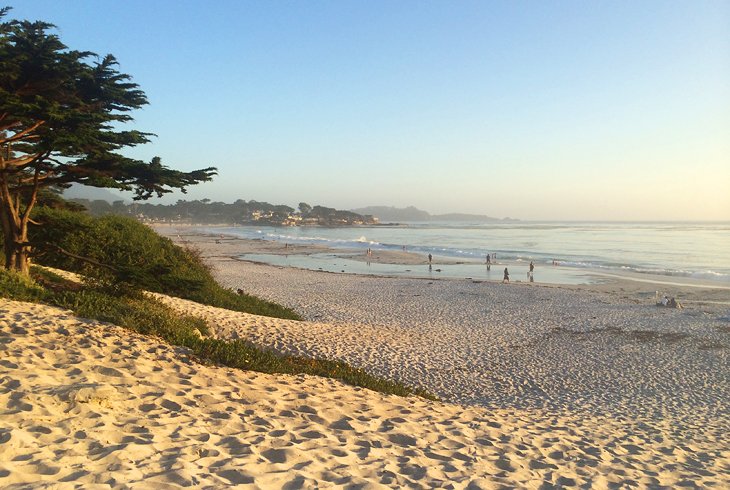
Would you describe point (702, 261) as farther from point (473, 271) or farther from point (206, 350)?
point (206, 350)

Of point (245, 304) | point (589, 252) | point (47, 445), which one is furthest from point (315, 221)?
point (47, 445)

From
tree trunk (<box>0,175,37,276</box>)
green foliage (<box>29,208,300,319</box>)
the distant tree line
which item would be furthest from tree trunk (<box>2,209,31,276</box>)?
the distant tree line

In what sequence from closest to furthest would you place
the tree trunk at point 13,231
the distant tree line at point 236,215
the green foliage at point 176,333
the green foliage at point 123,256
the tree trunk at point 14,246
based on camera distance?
the green foliage at point 176,333 < the green foliage at point 123,256 < the tree trunk at point 13,231 < the tree trunk at point 14,246 < the distant tree line at point 236,215

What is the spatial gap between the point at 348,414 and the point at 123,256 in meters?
12.1

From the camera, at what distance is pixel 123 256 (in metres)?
15.2

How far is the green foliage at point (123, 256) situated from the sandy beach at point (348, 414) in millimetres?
1757

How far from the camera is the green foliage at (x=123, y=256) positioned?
9.56 metres

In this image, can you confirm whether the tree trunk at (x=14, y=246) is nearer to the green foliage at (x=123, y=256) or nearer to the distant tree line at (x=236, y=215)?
the green foliage at (x=123, y=256)

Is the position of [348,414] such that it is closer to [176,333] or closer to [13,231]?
[176,333]

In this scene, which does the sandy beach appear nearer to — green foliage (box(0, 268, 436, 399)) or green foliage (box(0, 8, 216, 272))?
green foliage (box(0, 268, 436, 399))

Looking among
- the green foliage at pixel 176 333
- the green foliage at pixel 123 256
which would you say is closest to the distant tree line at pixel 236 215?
the green foliage at pixel 123 256

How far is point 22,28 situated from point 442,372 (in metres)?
11.3

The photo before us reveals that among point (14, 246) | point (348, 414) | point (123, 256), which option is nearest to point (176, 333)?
point (348, 414)

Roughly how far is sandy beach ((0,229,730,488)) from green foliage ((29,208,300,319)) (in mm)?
1757
